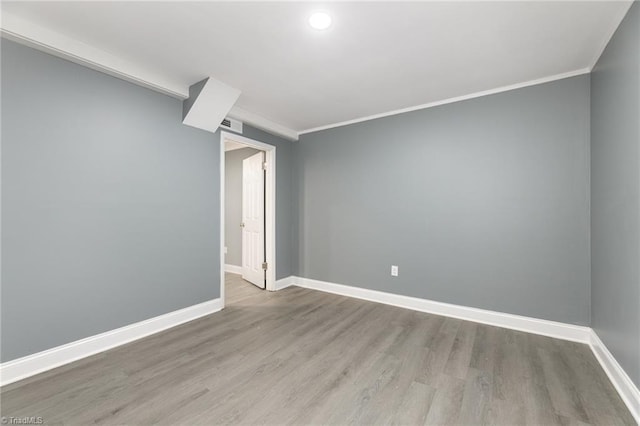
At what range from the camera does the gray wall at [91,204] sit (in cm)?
182

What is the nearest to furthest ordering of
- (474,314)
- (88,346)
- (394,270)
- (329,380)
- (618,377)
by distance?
(618,377) < (329,380) < (88,346) < (474,314) < (394,270)

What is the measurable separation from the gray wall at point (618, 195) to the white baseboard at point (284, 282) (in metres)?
3.44

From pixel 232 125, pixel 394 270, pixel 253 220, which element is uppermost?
pixel 232 125

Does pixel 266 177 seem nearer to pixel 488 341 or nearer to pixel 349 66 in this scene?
pixel 349 66

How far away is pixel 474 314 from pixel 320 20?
3.09 meters

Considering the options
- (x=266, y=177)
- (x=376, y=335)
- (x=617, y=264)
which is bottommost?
(x=376, y=335)

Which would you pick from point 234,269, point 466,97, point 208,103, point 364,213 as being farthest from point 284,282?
point 466,97

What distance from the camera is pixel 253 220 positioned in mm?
→ 4242

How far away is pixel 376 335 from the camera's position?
254 centimetres

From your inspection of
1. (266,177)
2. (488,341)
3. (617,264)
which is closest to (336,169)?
(266,177)

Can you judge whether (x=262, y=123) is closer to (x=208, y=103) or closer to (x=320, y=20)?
(x=208, y=103)

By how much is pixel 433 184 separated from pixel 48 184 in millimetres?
3537

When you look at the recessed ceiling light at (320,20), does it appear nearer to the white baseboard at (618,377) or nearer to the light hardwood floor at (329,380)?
the light hardwood floor at (329,380)

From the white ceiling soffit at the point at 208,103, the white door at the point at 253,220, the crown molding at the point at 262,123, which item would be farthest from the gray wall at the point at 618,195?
the white door at the point at 253,220
